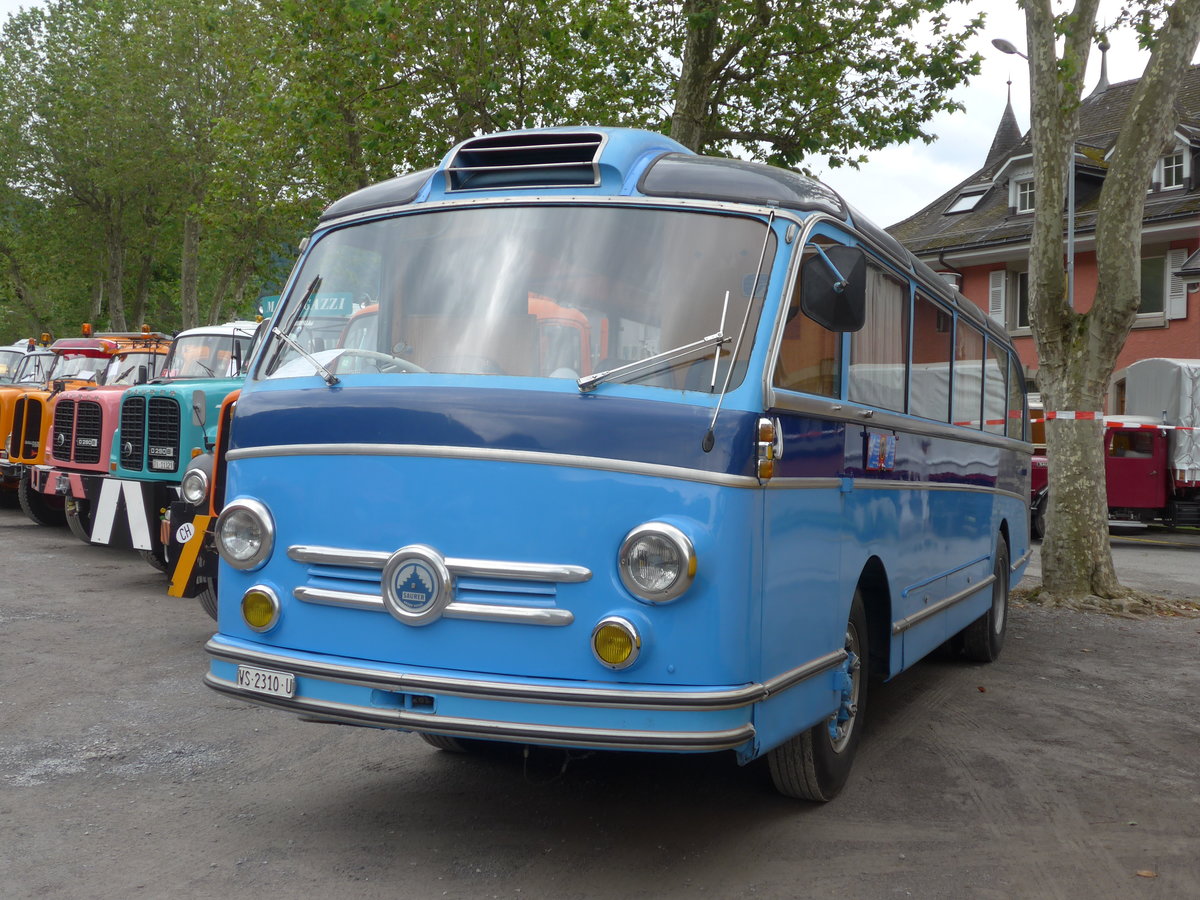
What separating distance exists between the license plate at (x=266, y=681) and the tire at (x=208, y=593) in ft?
12.7

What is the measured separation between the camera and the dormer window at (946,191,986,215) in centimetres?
4069

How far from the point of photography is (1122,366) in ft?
112

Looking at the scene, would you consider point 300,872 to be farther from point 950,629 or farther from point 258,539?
point 950,629

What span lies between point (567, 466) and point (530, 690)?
0.75m

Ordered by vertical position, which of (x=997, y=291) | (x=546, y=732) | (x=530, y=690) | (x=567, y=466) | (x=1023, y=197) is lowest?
(x=546, y=732)

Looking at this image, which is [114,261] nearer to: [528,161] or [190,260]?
[190,260]

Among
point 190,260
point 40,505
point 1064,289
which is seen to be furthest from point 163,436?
point 190,260

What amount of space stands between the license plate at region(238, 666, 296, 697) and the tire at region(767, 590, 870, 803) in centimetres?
191

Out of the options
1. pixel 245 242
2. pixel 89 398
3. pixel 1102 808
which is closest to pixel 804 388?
pixel 1102 808

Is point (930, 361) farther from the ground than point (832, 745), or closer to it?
farther from the ground

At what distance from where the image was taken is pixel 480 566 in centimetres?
446

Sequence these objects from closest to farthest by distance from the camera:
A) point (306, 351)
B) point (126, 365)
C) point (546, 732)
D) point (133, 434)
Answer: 1. point (546, 732)
2. point (306, 351)
3. point (133, 434)
4. point (126, 365)

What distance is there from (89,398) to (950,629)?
9.25 metres

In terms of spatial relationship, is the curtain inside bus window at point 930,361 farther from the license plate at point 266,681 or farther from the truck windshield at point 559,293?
the license plate at point 266,681
